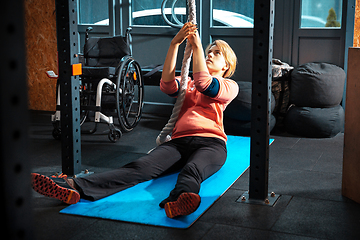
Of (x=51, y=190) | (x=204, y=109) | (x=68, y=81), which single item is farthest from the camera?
(x=204, y=109)

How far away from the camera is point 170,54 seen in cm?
256

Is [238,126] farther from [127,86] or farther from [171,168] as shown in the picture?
A: [171,168]

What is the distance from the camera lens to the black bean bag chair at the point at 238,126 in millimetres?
3920

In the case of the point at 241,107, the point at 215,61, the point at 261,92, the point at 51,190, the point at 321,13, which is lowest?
the point at 51,190

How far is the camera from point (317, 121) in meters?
3.80

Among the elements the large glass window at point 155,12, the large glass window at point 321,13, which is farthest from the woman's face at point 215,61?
the large glass window at point 155,12

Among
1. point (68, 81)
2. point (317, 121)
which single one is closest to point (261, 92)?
point (68, 81)

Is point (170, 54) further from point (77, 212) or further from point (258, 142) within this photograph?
point (77, 212)

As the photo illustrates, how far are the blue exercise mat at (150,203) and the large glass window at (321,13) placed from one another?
228 cm

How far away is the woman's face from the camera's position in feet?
8.79

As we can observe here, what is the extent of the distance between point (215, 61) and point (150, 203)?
1.04m

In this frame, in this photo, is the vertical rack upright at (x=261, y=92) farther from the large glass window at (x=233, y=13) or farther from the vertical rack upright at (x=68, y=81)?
the large glass window at (x=233, y=13)

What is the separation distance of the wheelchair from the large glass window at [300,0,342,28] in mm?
1842

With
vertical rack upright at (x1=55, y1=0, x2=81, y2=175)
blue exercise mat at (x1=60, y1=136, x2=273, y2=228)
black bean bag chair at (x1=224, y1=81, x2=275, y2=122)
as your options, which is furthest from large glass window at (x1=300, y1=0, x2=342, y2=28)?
vertical rack upright at (x1=55, y1=0, x2=81, y2=175)
